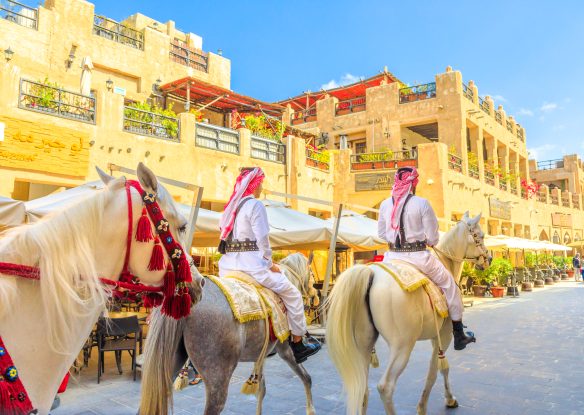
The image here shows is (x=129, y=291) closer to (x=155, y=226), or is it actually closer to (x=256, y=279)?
(x=155, y=226)

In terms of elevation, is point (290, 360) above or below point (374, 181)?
below

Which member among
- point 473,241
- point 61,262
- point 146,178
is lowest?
point 61,262

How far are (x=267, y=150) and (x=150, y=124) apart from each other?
5315 millimetres

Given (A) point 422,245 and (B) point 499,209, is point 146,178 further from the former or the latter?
(B) point 499,209

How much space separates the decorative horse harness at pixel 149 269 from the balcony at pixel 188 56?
20686 mm

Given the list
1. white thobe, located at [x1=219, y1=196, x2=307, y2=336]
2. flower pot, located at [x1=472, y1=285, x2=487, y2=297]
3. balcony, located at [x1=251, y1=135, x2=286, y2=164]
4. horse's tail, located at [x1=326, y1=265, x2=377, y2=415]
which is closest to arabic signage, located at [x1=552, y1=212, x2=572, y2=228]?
flower pot, located at [x1=472, y1=285, x2=487, y2=297]

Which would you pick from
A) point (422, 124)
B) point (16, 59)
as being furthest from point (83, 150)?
point (422, 124)

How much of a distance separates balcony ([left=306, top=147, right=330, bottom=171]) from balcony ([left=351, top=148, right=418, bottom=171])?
A: 222 cm

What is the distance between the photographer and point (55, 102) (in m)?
11.8

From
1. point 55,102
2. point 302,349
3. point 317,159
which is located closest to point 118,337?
point 302,349

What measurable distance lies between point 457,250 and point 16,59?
1611cm

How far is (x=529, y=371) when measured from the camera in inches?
272

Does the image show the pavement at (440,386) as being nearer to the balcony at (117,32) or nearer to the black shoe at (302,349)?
the black shoe at (302,349)

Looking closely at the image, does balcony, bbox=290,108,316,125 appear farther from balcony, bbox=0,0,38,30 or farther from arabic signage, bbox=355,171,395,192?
balcony, bbox=0,0,38,30
